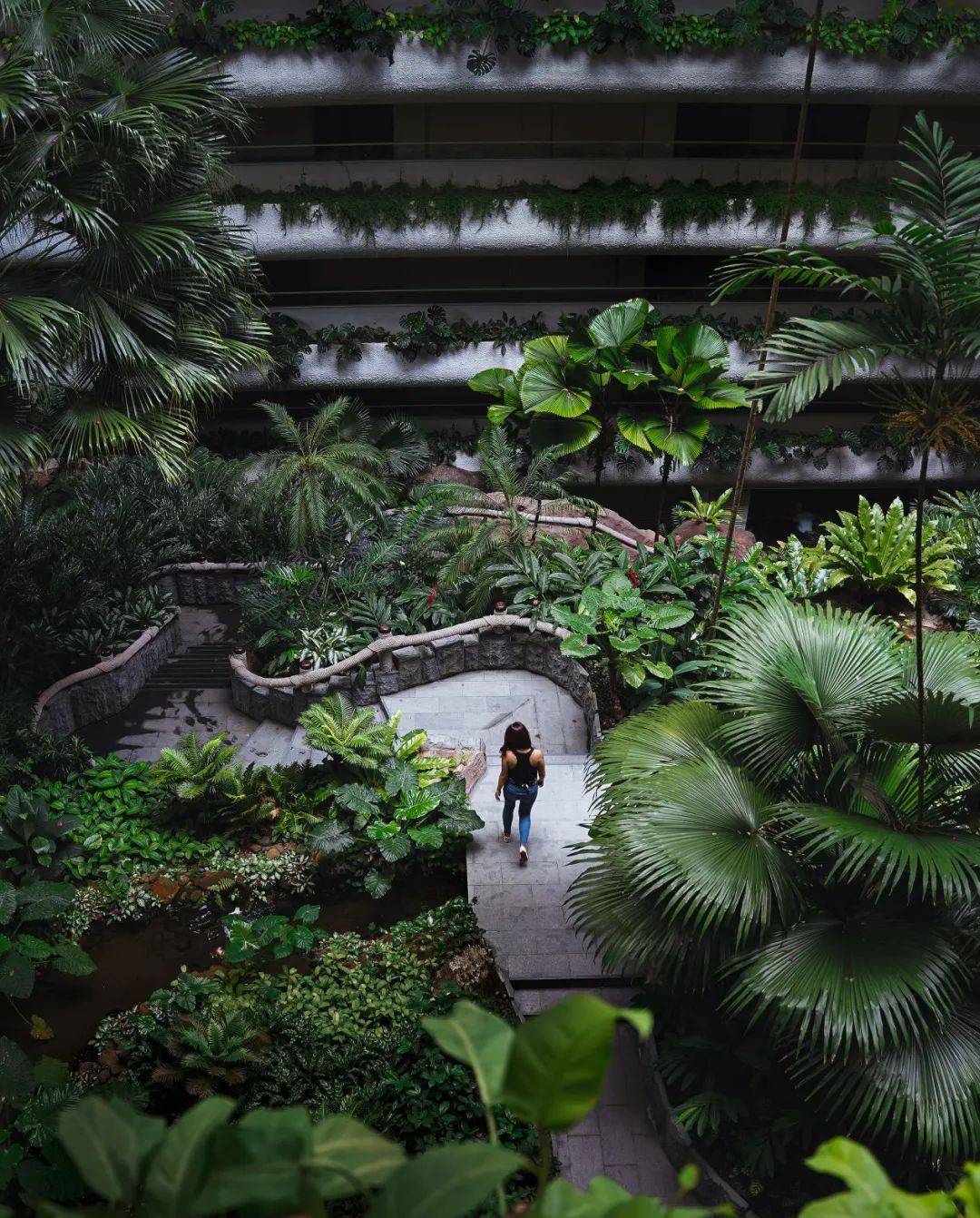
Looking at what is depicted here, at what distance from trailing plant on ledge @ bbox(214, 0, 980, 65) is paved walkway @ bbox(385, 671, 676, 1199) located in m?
8.86

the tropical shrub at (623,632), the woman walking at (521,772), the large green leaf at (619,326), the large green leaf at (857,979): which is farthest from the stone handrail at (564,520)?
the large green leaf at (857,979)

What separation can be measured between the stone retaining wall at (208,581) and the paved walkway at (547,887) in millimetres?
3544

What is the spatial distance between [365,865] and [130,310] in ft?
16.3

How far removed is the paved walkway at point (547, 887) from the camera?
5.94 m

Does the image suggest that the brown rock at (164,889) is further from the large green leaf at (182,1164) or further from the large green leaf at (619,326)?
the large green leaf at (182,1164)

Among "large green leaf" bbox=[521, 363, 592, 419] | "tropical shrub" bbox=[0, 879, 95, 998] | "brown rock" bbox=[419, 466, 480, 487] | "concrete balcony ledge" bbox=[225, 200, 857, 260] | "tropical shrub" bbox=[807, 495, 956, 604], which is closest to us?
"tropical shrub" bbox=[0, 879, 95, 998]

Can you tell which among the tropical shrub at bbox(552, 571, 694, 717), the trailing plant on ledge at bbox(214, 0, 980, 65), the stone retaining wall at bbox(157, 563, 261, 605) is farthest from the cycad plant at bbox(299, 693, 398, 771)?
the trailing plant on ledge at bbox(214, 0, 980, 65)

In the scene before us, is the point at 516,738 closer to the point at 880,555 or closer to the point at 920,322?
the point at 920,322

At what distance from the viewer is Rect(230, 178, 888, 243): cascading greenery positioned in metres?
15.1

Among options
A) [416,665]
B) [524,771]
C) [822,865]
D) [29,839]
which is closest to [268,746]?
[416,665]

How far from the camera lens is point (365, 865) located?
8.62 m

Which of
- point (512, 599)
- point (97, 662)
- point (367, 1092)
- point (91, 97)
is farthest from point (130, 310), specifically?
point (367, 1092)

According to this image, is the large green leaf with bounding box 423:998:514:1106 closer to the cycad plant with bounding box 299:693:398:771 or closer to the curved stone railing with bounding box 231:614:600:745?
the cycad plant with bounding box 299:693:398:771

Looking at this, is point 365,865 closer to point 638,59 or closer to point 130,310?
point 130,310
